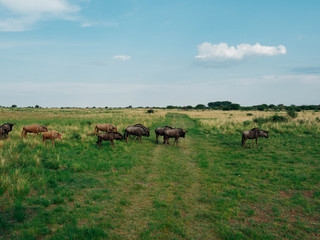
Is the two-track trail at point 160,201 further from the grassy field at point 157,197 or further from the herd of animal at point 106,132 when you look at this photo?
the herd of animal at point 106,132

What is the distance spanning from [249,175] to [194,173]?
9.16ft

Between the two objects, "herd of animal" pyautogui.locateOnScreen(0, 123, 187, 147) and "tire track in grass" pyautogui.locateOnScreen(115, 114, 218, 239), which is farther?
"herd of animal" pyautogui.locateOnScreen(0, 123, 187, 147)

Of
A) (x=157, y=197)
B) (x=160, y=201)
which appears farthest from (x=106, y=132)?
(x=160, y=201)

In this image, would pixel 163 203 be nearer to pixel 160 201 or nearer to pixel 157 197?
pixel 160 201

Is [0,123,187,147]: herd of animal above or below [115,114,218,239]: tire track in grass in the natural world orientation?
above

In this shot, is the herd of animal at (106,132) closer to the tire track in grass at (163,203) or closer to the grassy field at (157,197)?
the grassy field at (157,197)

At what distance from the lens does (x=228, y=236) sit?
494 centimetres

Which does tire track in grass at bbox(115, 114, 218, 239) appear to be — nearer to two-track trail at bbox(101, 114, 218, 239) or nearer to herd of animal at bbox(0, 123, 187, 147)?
two-track trail at bbox(101, 114, 218, 239)

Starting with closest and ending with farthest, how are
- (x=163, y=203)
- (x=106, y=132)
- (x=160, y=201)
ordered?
(x=163, y=203)
(x=160, y=201)
(x=106, y=132)

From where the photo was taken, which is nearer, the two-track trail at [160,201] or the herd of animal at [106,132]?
the two-track trail at [160,201]

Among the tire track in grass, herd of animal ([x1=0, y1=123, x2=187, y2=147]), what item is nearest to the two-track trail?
the tire track in grass

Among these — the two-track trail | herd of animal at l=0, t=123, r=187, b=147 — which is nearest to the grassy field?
the two-track trail

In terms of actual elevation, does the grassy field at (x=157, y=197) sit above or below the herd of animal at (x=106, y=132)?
below

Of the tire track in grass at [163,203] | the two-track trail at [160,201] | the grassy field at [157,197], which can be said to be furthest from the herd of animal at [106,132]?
the tire track in grass at [163,203]
